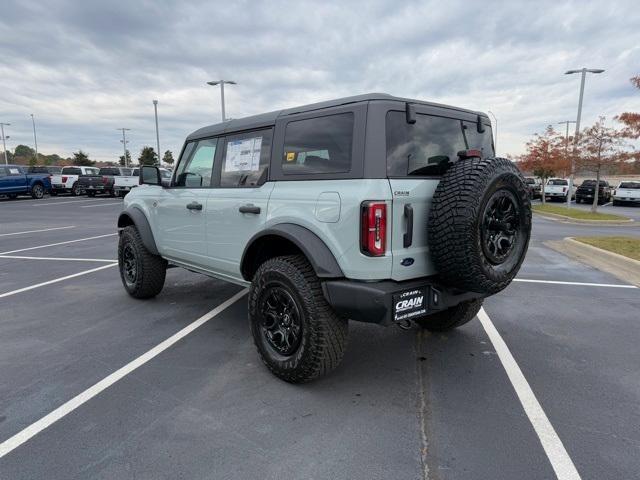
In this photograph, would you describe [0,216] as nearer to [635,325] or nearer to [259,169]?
[259,169]

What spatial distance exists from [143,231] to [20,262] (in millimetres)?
4357

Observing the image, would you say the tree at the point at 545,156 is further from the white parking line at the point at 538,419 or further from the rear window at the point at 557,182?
the white parking line at the point at 538,419

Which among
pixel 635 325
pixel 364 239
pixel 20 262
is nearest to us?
pixel 364 239

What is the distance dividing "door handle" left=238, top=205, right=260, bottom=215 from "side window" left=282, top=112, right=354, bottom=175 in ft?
1.25

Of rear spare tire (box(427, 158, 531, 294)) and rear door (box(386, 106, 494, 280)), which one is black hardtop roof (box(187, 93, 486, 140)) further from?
rear spare tire (box(427, 158, 531, 294))

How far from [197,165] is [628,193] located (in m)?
29.9

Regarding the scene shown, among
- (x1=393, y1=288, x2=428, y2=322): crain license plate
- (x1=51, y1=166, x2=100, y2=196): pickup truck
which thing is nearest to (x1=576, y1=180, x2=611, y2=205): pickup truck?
(x1=393, y1=288, x2=428, y2=322): crain license plate

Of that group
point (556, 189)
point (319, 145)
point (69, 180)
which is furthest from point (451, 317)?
point (556, 189)

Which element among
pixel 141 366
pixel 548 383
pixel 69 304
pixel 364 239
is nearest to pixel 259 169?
pixel 364 239

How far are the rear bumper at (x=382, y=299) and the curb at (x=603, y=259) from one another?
501cm

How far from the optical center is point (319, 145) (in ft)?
10.5

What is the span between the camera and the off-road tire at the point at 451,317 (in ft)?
13.3

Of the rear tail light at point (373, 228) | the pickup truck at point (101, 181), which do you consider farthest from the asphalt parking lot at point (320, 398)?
the pickup truck at point (101, 181)

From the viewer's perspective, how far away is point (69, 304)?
5309 millimetres
